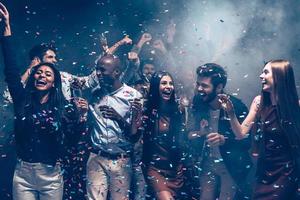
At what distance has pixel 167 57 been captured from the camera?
8203 mm

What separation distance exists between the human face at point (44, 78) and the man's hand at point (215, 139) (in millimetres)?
1955

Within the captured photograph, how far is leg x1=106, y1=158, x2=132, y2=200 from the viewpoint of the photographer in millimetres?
5570

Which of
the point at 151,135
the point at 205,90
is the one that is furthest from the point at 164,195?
the point at 205,90

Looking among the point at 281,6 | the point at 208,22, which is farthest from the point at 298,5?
the point at 208,22

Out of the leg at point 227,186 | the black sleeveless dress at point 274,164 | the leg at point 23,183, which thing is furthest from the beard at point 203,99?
the leg at point 23,183

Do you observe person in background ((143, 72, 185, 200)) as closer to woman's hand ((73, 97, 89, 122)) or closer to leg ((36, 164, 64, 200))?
woman's hand ((73, 97, 89, 122))

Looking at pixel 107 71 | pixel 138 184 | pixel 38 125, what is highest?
pixel 107 71

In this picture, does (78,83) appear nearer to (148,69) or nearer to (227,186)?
(148,69)

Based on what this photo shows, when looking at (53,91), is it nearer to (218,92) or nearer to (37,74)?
(37,74)

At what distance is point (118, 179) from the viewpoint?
18.3 ft

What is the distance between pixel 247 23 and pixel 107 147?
4996mm

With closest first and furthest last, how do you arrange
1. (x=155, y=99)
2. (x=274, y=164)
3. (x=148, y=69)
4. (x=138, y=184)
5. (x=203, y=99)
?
(x=274, y=164)
(x=155, y=99)
(x=138, y=184)
(x=203, y=99)
(x=148, y=69)

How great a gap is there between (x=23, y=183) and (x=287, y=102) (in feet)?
9.85

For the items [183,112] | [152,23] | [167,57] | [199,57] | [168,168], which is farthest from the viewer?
[152,23]
